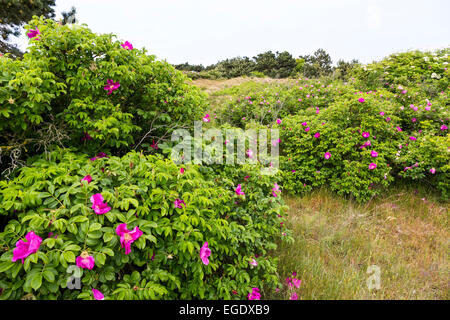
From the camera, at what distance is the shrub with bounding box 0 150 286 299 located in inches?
43.3

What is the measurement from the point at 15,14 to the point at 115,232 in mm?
11104

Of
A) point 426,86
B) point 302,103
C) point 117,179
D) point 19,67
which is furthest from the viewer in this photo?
point 302,103

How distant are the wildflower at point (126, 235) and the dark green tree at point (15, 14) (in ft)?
34.1

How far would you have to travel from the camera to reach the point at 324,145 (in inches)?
134

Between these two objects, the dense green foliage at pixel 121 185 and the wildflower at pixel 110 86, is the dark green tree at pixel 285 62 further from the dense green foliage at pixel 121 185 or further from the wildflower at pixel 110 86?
the wildflower at pixel 110 86

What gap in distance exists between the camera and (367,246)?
2.47 meters

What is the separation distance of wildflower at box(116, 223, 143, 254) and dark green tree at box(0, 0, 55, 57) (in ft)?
34.1

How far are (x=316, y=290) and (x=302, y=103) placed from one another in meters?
4.21

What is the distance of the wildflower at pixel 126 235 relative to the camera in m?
1.15

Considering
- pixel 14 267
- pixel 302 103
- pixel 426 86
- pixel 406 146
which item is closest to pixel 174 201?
pixel 14 267
